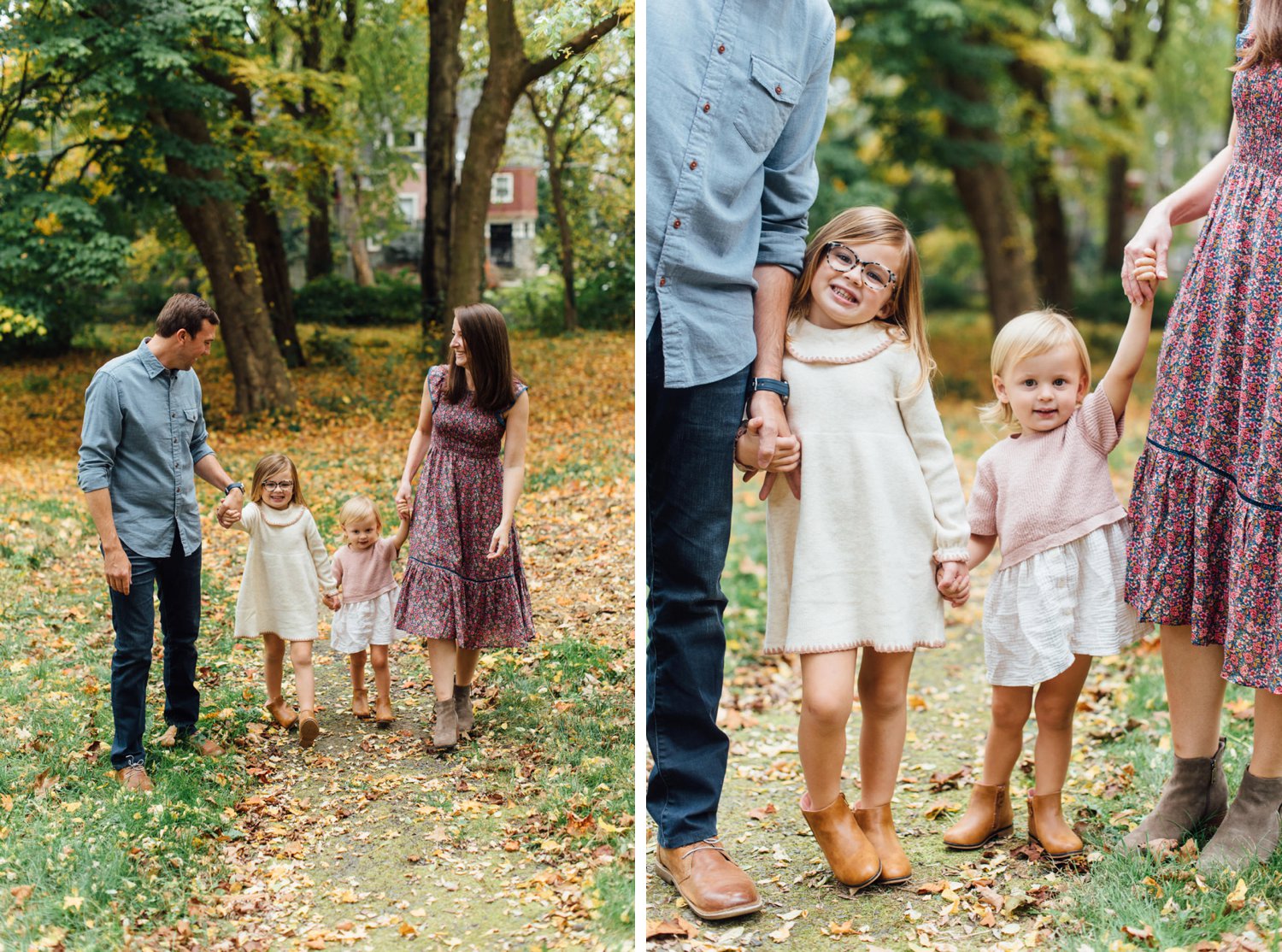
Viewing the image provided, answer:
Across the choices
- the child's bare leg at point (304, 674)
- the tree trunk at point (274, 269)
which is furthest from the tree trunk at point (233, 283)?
the child's bare leg at point (304, 674)

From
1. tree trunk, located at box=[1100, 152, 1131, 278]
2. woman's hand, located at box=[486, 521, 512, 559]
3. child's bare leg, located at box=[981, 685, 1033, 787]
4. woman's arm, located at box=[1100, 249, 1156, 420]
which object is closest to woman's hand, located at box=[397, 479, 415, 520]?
woman's hand, located at box=[486, 521, 512, 559]

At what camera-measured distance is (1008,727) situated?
3.28 m

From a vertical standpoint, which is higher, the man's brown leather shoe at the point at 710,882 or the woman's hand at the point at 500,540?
the woman's hand at the point at 500,540

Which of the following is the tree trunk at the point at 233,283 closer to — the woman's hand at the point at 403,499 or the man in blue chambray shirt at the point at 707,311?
the woman's hand at the point at 403,499

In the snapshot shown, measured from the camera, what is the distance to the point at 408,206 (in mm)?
3445

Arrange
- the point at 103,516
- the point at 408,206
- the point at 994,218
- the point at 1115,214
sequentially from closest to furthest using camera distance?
the point at 103,516 < the point at 408,206 < the point at 994,218 < the point at 1115,214

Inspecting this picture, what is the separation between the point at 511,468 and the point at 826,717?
3.65 feet

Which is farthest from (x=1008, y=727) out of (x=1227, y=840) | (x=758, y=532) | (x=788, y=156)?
(x=758, y=532)

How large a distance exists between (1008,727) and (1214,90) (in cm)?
1972

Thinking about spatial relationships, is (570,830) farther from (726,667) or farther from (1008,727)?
(726,667)

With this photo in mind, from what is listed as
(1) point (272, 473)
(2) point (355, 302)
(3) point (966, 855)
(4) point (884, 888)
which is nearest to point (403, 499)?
(1) point (272, 473)

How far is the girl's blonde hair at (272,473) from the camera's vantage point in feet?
9.89

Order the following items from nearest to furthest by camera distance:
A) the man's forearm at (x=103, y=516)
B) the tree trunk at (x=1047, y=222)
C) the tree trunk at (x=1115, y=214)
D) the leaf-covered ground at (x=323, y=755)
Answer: the leaf-covered ground at (x=323, y=755), the man's forearm at (x=103, y=516), the tree trunk at (x=1047, y=222), the tree trunk at (x=1115, y=214)

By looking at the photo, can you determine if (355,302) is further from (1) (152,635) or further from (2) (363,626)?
(1) (152,635)
